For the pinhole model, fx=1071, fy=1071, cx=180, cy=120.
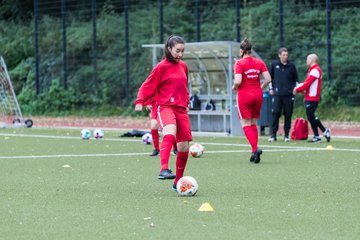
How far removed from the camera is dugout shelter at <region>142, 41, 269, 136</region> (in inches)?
993

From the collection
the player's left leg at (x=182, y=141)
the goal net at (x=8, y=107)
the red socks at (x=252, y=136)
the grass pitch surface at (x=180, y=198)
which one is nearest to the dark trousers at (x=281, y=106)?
the grass pitch surface at (x=180, y=198)

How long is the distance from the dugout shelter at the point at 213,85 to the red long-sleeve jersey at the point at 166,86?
40.6ft

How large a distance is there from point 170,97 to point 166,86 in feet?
0.47

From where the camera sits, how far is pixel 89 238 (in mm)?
8516

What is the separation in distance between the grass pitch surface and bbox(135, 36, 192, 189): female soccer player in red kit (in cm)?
63

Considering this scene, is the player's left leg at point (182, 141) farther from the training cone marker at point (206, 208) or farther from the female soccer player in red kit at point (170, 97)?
the training cone marker at point (206, 208)

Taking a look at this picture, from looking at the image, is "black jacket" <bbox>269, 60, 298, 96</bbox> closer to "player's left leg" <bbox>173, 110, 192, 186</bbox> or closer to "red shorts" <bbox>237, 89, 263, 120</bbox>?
"red shorts" <bbox>237, 89, 263, 120</bbox>

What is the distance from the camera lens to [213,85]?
27172 millimetres

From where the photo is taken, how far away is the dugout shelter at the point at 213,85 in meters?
25.2

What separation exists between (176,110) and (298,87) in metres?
10.1

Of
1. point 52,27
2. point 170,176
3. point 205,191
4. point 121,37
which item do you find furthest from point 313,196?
point 52,27

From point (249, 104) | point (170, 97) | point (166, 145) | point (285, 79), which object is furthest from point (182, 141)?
point (285, 79)

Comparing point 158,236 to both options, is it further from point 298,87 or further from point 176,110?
point 298,87

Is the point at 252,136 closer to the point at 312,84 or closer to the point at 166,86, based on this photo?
the point at 166,86
